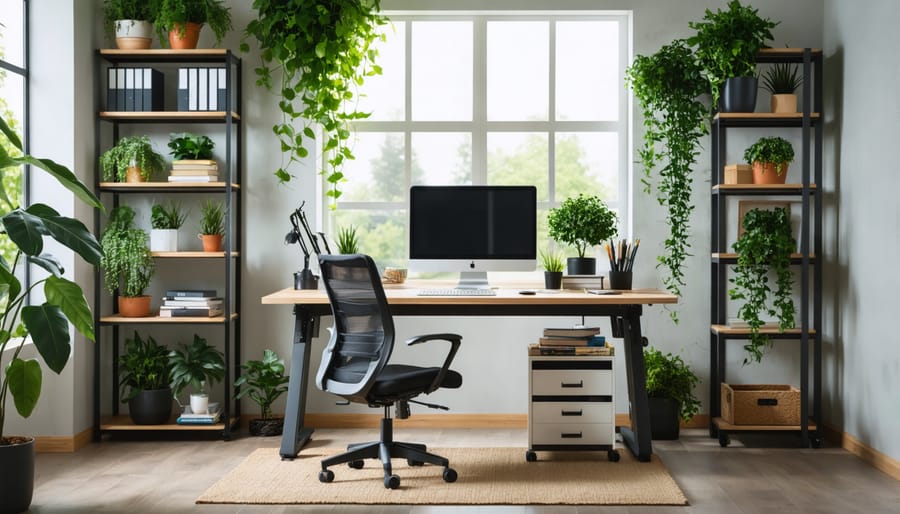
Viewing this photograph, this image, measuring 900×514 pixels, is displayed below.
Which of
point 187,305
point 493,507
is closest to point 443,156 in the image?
point 187,305

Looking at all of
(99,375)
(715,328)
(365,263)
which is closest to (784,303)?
(715,328)

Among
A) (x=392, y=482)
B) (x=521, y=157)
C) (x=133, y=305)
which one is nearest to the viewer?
(x=392, y=482)

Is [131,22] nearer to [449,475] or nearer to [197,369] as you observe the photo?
[197,369]

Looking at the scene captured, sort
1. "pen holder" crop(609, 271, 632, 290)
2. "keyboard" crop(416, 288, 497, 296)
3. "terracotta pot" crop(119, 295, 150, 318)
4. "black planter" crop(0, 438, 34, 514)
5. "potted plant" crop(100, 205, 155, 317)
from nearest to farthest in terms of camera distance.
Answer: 1. "black planter" crop(0, 438, 34, 514)
2. "keyboard" crop(416, 288, 497, 296)
3. "pen holder" crop(609, 271, 632, 290)
4. "potted plant" crop(100, 205, 155, 317)
5. "terracotta pot" crop(119, 295, 150, 318)

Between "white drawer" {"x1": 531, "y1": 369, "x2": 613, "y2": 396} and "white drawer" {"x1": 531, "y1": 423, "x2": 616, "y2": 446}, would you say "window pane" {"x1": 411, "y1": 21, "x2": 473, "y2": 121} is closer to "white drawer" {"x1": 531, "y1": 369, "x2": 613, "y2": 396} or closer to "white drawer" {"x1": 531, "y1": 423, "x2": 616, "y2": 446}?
"white drawer" {"x1": 531, "y1": 369, "x2": 613, "y2": 396}

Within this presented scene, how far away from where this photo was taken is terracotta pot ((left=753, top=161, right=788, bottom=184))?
4535mm

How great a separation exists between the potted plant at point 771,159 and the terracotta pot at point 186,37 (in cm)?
308

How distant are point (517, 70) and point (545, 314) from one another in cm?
164

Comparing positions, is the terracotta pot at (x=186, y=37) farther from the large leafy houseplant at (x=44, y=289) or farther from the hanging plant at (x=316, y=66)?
the large leafy houseplant at (x=44, y=289)

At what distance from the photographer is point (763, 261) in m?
4.48

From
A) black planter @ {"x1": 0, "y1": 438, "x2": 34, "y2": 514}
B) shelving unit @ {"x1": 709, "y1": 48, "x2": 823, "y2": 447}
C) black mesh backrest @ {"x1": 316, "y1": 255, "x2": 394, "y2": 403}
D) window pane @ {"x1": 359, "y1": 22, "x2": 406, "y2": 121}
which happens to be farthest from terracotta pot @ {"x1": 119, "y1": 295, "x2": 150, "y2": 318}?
shelving unit @ {"x1": 709, "y1": 48, "x2": 823, "y2": 447}

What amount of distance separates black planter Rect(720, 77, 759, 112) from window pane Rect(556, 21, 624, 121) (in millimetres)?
729

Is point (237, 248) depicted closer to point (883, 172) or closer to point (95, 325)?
point (95, 325)

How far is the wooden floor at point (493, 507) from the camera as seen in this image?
339cm
